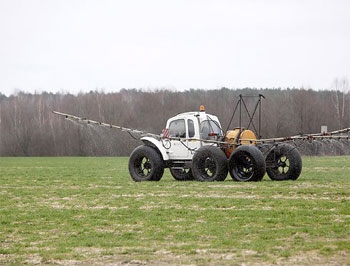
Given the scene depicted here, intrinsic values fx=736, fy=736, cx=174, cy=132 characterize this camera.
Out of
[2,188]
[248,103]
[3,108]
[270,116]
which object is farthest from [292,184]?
[3,108]

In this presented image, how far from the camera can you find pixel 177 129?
2516cm

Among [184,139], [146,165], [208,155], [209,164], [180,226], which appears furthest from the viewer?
[146,165]

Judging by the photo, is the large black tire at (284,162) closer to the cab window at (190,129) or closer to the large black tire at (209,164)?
the large black tire at (209,164)

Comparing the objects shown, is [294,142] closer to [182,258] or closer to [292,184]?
[292,184]

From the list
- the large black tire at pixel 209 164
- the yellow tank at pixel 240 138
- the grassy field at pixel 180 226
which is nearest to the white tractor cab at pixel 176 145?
the yellow tank at pixel 240 138

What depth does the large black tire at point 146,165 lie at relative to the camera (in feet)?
81.1

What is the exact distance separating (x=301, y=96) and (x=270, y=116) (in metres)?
4.82

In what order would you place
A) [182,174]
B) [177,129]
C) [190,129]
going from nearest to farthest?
[190,129], [177,129], [182,174]

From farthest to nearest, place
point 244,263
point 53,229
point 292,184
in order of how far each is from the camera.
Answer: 1. point 292,184
2. point 53,229
3. point 244,263

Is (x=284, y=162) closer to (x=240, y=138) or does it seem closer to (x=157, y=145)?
(x=240, y=138)

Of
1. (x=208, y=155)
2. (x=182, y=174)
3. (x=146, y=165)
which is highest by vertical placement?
(x=208, y=155)

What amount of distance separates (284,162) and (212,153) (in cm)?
259

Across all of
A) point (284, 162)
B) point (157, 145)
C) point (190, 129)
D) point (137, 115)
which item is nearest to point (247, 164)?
point (284, 162)

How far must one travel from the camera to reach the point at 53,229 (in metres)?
12.9
